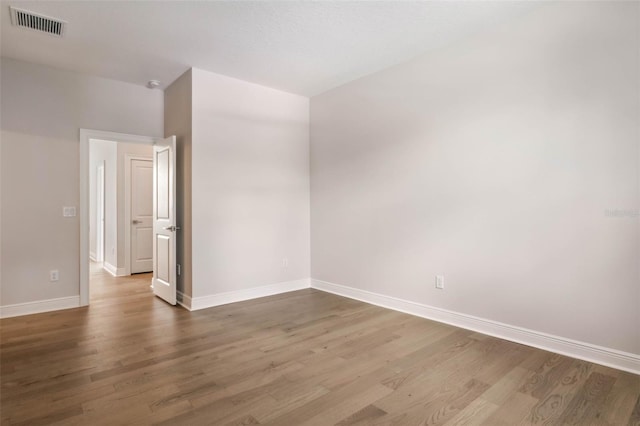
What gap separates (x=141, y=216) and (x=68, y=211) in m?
2.33

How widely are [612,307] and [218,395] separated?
2.77 meters

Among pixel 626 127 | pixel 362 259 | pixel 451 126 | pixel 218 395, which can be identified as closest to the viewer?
pixel 218 395

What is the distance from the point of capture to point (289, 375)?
2352mm

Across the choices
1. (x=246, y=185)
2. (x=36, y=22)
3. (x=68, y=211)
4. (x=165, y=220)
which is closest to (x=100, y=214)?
(x=68, y=211)

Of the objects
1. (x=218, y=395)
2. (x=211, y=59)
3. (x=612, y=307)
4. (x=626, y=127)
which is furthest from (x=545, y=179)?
(x=211, y=59)

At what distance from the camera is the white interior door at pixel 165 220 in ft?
13.4

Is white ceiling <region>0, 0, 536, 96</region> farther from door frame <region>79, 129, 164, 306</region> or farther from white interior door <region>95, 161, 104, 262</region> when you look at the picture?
white interior door <region>95, 161, 104, 262</region>

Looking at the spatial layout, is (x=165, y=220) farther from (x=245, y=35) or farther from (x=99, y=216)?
(x=99, y=216)

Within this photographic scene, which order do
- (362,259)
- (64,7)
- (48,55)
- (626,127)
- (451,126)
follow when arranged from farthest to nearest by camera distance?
1. (362,259)
2. (48,55)
3. (451,126)
4. (64,7)
5. (626,127)

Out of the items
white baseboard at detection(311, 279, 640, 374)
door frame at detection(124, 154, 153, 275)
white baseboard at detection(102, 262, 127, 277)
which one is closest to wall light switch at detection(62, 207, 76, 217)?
door frame at detection(124, 154, 153, 275)

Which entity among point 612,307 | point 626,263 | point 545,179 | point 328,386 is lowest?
point 328,386

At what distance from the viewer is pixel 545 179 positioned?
2.74m

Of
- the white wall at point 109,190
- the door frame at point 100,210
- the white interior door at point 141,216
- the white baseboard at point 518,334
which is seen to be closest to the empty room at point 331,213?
the white baseboard at point 518,334

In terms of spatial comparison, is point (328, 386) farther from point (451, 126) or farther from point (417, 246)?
point (451, 126)
